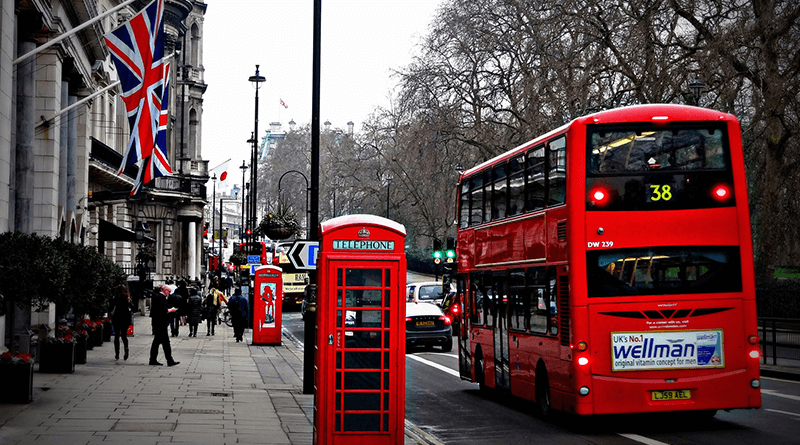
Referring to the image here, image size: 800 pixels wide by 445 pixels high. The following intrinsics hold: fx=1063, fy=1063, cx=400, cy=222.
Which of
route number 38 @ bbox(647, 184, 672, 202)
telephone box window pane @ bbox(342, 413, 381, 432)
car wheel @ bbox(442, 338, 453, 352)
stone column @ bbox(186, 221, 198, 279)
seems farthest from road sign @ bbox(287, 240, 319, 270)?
stone column @ bbox(186, 221, 198, 279)

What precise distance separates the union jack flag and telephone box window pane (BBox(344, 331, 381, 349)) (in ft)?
40.2

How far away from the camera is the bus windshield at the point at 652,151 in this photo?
1368 centimetres

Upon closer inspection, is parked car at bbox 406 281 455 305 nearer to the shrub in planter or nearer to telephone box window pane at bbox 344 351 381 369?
the shrub in planter

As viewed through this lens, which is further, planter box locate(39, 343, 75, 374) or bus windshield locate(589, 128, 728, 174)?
planter box locate(39, 343, 75, 374)

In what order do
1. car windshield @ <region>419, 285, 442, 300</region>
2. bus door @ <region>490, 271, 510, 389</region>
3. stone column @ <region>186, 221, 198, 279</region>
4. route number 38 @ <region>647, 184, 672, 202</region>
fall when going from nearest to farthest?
route number 38 @ <region>647, 184, 672, 202</region>, bus door @ <region>490, 271, 510, 389</region>, car windshield @ <region>419, 285, 442, 300</region>, stone column @ <region>186, 221, 198, 279</region>

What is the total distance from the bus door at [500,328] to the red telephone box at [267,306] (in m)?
16.1

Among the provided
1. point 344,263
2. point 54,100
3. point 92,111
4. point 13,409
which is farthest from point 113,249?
point 344,263

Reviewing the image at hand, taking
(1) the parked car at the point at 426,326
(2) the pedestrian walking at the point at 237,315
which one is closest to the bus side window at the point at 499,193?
(1) the parked car at the point at 426,326

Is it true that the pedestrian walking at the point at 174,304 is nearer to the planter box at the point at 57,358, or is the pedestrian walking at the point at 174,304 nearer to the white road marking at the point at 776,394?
the planter box at the point at 57,358

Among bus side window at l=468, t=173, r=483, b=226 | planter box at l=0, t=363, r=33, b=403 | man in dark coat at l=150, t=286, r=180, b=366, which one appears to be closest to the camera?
planter box at l=0, t=363, r=33, b=403

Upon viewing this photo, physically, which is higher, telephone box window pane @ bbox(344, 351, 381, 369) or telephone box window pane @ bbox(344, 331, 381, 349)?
telephone box window pane @ bbox(344, 331, 381, 349)

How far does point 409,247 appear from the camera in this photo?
330 feet

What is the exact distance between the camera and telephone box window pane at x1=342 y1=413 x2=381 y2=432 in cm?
1134

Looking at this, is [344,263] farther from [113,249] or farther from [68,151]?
[113,249]
